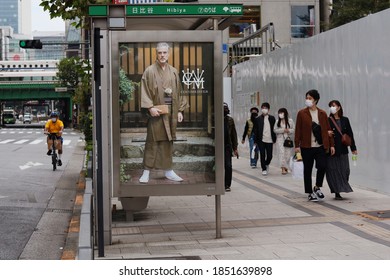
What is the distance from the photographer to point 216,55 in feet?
28.7

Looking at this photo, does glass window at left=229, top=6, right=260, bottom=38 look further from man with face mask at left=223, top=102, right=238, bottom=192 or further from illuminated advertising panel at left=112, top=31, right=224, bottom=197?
illuminated advertising panel at left=112, top=31, right=224, bottom=197

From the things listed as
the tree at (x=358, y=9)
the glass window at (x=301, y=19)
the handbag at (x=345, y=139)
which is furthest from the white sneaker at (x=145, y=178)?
the glass window at (x=301, y=19)

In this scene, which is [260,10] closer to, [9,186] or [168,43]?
[9,186]

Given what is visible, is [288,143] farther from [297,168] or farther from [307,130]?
[307,130]

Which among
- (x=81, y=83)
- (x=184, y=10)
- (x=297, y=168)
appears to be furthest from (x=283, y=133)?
(x=184, y=10)

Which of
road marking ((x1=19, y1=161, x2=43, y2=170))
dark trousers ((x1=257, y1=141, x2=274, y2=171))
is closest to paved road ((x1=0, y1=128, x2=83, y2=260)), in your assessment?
road marking ((x1=19, y1=161, x2=43, y2=170))

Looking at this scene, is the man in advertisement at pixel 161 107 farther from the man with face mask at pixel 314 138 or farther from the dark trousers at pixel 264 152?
the dark trousers at pixel 264 152

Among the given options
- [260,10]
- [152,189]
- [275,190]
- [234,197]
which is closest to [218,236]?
[152,189]

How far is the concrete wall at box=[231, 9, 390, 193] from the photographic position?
42.3 ft

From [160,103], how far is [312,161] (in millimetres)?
4300

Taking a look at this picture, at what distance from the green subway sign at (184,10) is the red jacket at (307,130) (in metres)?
3.90

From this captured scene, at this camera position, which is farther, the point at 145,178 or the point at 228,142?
the point at 228,142

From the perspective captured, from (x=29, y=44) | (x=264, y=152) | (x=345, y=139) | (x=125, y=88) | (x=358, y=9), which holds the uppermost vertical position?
(x=358, y=9)

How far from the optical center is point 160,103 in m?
8.83
